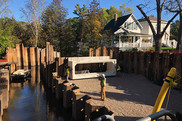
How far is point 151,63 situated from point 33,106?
394 inches

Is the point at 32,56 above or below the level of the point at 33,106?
above

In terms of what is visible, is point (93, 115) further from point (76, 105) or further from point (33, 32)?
point (33, 32)

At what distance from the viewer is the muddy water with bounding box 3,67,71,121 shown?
8.67 m

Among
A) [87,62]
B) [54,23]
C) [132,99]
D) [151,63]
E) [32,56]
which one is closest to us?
[132,99]

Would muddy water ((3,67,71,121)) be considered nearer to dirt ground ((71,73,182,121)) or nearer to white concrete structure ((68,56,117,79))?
dirt ground ((71,73,182,121))

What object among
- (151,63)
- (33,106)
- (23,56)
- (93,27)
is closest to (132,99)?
(151,63)

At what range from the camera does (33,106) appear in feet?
33.3

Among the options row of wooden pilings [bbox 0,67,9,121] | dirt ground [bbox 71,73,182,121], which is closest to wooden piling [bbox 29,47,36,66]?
row of wooden pilings [bbox 0,67,9,121]

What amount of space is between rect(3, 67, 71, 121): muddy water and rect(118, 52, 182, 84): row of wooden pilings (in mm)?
7805

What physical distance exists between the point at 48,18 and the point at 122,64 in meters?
19.3

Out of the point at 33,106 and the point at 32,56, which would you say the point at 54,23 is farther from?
the point at 33,106

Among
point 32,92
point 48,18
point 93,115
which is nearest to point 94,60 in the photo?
point 32,92

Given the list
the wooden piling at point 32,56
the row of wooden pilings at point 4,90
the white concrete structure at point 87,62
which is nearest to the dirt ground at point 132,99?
the white concrete structure at point 87,62

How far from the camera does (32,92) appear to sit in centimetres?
1312
